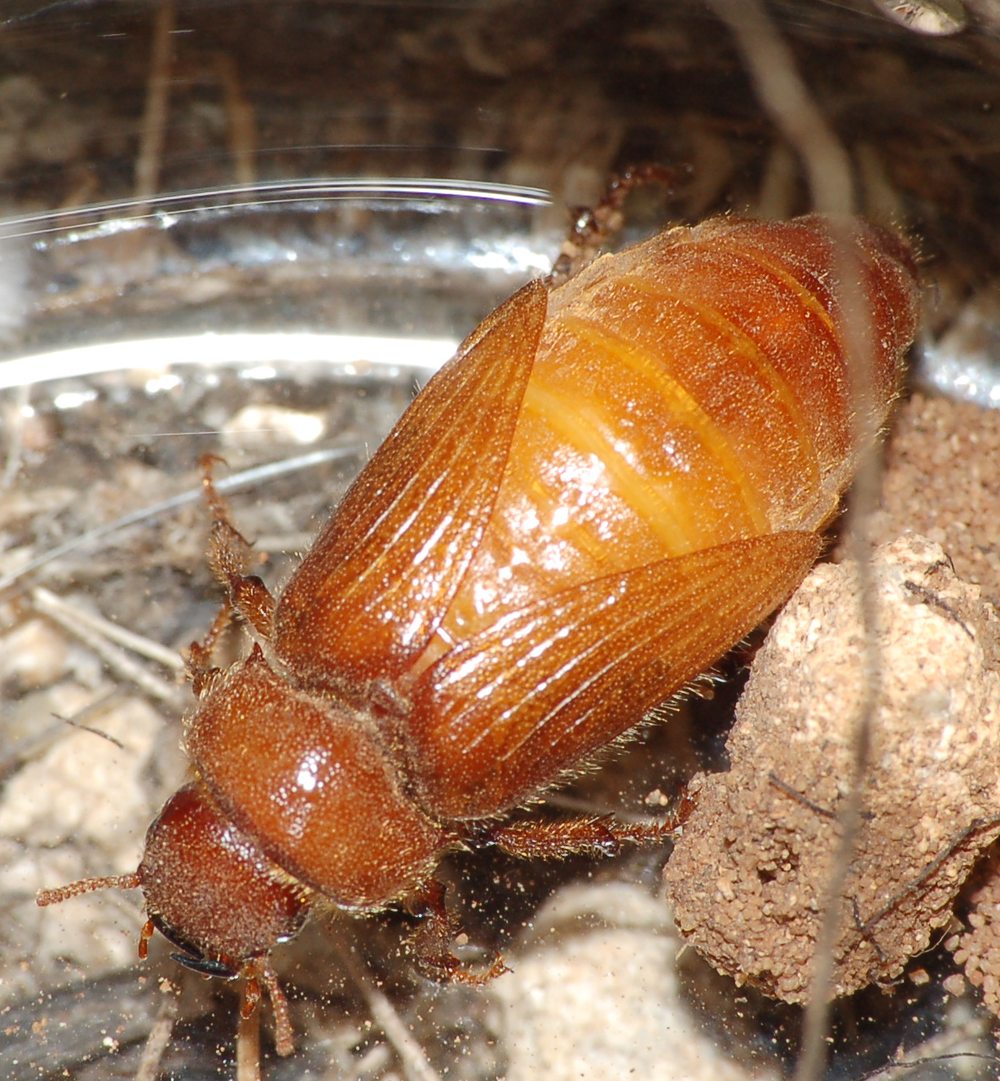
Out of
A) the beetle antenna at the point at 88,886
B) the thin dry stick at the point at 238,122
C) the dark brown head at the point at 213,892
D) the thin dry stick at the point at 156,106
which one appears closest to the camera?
the dark brown head at the point at 213,892

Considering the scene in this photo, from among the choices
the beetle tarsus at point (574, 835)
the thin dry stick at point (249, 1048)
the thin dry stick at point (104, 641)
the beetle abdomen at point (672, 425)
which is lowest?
the thin dry stick at point (249, 1048)

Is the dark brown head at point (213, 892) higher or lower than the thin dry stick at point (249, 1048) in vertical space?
higher

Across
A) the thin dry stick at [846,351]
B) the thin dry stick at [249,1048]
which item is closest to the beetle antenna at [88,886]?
the thin dry stick at [249,1048]

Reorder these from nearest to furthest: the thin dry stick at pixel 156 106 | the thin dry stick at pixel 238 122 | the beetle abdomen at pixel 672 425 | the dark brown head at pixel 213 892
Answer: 1. the beetle abdomen at pixel 672 425
2. the dark brown head at pixel 213 892
3. the thin dry stick at pixel 156 106
4. the thin dry stick at pixel 238 122

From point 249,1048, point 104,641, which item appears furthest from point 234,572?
point 249,1048

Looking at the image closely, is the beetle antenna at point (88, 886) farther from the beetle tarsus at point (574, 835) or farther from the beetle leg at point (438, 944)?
the beetle tarsus at point (574, 835)

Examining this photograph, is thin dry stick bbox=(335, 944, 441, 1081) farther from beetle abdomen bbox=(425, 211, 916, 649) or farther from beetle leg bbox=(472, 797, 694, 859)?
beetle abdomen bbox=(425, 211, 916, 649)

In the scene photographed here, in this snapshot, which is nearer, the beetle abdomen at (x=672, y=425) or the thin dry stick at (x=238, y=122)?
the beetle abdomen at (x=672, y=425)
